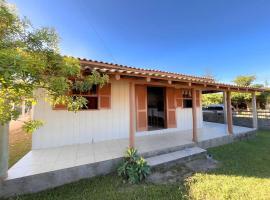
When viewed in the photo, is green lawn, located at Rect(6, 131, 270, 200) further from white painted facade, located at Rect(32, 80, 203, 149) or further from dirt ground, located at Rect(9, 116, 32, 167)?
white painted facade, located at Rect(32, 80, 203, 149)

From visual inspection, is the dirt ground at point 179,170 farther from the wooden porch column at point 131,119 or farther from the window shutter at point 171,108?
the window shutter at point 171,108

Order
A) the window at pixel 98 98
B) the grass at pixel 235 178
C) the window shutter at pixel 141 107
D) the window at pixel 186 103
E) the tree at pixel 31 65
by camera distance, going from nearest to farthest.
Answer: the tree at pixel 31 65 < the grass at pixel 235 178 < the window at pixel 98 98 < the window shutter at pixel 141 107 < the window at pixel 186 103

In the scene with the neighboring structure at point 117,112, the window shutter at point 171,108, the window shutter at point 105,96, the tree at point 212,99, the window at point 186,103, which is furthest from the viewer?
the tree at point 212,99

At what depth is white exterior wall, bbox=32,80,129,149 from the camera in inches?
210

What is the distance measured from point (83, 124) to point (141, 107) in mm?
2604

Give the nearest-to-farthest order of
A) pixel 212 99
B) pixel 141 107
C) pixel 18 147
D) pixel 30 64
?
1. pixel 30 64
2. pixel 18 147
3. pixel 141 107
4. pixel 212 99

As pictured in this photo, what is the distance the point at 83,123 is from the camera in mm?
5887

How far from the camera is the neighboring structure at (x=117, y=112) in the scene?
15.9 feet

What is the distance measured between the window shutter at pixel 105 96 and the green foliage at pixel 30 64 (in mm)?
3263

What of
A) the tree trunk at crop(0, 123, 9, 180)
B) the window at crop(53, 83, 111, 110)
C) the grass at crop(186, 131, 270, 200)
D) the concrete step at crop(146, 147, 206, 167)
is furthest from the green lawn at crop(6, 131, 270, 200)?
the window at crop(53, 83, 111, 110)

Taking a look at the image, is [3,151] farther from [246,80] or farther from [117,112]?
[246,80]

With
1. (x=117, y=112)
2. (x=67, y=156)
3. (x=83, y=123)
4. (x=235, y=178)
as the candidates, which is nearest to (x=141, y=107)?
(x=117, y=112)

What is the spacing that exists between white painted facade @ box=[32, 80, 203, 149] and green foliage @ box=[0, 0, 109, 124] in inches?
94.0

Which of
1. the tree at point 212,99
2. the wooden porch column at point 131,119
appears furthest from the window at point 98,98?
the tree at point 212,99
